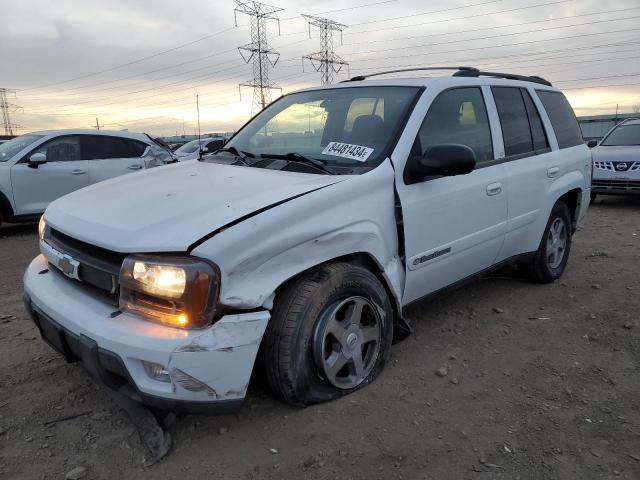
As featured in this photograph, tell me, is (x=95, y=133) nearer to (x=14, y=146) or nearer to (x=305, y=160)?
(x=14, y=146)

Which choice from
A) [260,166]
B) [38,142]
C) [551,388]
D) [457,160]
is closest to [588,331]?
[551,388]

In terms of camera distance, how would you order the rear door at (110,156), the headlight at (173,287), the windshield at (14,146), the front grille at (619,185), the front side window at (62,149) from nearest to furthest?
the headlight at (173,287) → the windshield at (14,146) → the front side window at (62,149) → the rear door at (110,156) → the front grille at (619,185)

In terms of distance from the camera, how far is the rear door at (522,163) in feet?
13.0

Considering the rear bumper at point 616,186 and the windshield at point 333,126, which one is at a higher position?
the windshield at point 333,126

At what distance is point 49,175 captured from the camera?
8.00 m

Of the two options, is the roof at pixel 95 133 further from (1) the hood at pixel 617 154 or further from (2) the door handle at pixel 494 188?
(1) the hood at pixel 617 154

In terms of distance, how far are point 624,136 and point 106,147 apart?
385 inches

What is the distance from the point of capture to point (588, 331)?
383 cm

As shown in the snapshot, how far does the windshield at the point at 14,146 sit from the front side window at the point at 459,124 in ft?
23.0

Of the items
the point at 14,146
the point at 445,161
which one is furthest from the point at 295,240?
the point at 14,146

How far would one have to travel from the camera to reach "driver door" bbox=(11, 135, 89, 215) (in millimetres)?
7809

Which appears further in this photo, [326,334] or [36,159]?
[36,159]

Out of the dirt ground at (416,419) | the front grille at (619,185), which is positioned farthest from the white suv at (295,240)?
the front grille at (619,185)

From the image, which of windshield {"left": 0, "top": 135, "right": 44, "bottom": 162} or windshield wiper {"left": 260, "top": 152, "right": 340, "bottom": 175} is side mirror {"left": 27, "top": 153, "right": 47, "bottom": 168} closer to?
windshield {"left": 0, "top": 135, "right": 44, "bottom": 162}
